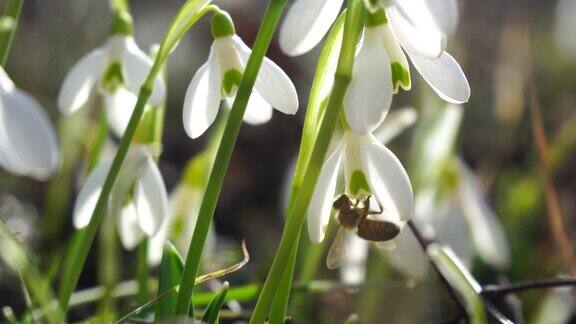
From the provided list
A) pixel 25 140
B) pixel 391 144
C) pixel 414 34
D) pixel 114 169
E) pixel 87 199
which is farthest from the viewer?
pixel 391 144

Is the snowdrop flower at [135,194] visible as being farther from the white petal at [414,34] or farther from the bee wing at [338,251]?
the white petal at [414,34]

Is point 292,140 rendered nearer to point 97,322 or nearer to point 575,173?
point 575,173

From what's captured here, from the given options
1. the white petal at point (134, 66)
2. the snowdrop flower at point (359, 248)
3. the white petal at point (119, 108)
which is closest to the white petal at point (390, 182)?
the white petal at point (134, 66)

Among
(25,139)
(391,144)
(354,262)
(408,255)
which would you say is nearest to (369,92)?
(25,139)

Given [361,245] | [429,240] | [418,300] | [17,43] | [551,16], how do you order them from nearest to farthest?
[429,240]
[361,245]
[418,300]
[17,43]
[551,16]

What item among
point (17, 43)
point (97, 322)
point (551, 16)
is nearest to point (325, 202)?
point (97, 322)

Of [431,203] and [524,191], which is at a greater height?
[431,203]

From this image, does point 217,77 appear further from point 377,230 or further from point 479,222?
point 479,222
